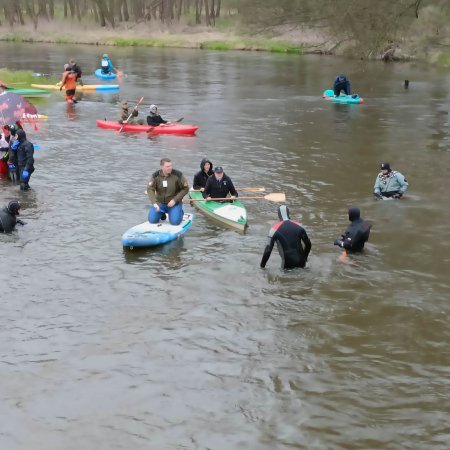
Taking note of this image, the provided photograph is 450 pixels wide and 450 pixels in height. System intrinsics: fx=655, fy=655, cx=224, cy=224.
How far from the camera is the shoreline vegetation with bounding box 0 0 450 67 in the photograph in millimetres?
19391

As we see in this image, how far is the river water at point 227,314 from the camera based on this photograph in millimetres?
7707

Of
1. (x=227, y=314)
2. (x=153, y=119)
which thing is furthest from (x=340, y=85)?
(x=227, y=314)

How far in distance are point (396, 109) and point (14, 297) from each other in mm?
21997

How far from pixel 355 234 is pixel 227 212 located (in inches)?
129

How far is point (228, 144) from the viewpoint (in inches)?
884

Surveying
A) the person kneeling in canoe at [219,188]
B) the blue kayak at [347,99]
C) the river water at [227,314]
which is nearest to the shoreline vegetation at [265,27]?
the blue kayak at [347,99]

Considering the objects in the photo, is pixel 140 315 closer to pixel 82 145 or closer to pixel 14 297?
pixel 14 297

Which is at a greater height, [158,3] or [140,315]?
[158,3]

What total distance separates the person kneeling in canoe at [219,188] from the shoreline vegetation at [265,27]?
12.8 feet

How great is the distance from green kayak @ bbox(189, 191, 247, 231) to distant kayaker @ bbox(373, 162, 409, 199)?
3.48 meters

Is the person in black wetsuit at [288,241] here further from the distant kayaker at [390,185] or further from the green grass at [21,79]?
the green grass at [21,79]

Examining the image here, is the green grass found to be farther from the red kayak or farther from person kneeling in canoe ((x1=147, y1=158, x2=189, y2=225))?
person kneeling in canoe ((x1=147, y1=158, x2=189, y2=225))

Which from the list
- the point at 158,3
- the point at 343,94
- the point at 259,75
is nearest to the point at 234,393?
the point at 158,3

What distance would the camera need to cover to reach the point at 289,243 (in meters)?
11.6
